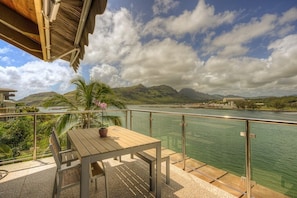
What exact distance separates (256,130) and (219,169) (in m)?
1.26

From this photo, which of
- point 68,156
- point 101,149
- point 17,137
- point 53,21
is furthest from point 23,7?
point 17,137

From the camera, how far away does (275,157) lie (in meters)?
2.50

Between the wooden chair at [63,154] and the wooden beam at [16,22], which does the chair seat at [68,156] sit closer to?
the wooden chair at [63,154]

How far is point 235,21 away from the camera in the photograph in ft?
87.2

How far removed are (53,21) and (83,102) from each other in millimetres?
4124

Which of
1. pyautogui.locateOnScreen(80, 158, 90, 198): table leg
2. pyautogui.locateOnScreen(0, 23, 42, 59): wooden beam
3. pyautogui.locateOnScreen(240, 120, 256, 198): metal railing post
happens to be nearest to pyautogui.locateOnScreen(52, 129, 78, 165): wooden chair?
pyautogui.locateOnScreen(80, 158, 90, 198): table leg

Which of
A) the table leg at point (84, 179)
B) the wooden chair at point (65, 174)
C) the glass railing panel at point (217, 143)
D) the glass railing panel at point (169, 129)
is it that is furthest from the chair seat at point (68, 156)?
the glass railing panel at point (217, 143)

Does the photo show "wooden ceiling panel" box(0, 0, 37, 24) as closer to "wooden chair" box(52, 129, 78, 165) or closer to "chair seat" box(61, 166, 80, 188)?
"wooden chair" box(52, 129, 78, 165)

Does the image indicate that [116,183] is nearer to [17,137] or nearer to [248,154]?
[248,154]

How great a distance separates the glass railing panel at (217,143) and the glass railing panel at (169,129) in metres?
0.23

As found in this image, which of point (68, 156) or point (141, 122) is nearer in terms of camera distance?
point (68, 156)

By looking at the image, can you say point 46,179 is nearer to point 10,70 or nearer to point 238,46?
point 238,46

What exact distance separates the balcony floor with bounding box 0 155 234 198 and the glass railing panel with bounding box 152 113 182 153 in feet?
1.74

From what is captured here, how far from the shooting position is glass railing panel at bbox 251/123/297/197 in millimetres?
2153
